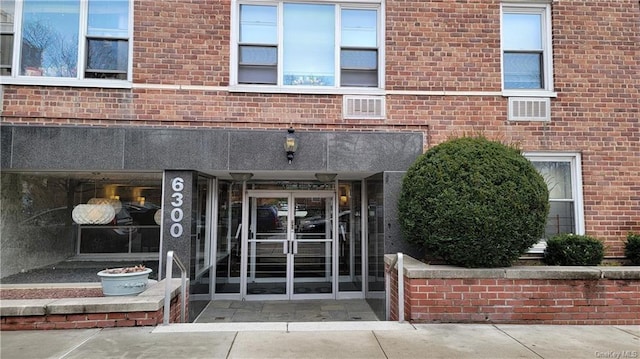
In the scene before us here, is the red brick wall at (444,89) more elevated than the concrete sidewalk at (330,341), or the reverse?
the red brick wall at (444,89)

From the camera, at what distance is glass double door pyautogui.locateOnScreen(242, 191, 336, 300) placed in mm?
8281

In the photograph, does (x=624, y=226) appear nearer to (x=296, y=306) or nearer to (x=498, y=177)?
(x=498, y=177)

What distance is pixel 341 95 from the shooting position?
6.97 m

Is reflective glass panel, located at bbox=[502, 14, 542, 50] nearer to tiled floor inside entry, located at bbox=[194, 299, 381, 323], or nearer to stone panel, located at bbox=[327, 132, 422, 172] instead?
stone panel, located at bbox=[327, 132, 422, 172]

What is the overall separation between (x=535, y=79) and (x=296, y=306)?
19.3ft

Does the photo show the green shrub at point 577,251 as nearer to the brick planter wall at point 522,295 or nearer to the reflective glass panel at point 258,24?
the brick planter wall at point 522,295

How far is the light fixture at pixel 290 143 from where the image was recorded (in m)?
6.63

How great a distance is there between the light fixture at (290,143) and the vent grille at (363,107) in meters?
0.94

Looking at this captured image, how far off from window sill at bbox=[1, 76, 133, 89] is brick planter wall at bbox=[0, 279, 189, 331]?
10.9 feet

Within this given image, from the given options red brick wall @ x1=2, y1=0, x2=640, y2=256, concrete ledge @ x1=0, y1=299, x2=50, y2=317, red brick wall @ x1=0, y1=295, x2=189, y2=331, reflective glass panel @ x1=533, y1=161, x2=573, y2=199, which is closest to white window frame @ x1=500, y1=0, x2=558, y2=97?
red brick wall @ x1=2, y1=0, x2=640, y2=256

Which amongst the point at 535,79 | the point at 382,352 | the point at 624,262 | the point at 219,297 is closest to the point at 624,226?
the point at 624,262

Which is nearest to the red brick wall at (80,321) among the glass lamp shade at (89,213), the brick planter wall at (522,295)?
the glass lamp shade at (89,213)

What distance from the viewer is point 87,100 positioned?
21.7 ft

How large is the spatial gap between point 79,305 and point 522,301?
5581 mm
